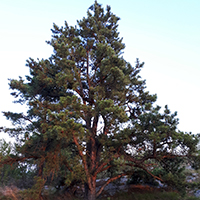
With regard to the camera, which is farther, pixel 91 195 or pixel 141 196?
pixel 141 196

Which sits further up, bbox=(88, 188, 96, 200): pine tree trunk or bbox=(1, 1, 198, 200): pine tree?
bbox=(1, 1, 198, 200): pine tree

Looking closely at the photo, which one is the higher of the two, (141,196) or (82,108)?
(82,108)

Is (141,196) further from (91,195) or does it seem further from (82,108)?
(82,108)

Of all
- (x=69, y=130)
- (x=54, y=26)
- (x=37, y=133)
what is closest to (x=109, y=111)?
(x=69, y=130)

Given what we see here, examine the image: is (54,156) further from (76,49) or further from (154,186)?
(154,186)

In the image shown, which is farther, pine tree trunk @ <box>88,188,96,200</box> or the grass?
the grass

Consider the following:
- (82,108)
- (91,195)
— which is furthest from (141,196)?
(82,108)

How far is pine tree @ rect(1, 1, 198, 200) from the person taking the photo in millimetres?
12070

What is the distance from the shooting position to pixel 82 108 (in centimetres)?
1248

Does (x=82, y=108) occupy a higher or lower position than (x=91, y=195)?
higher

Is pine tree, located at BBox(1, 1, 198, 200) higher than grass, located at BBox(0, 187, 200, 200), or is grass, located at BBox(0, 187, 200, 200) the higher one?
pine tree, located at BBox(1, 1, 198, 200)

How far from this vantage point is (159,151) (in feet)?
42.9

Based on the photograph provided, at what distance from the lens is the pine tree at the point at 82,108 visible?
12.1 m

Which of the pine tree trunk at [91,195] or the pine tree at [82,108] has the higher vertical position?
the pine tree at [82,108]
